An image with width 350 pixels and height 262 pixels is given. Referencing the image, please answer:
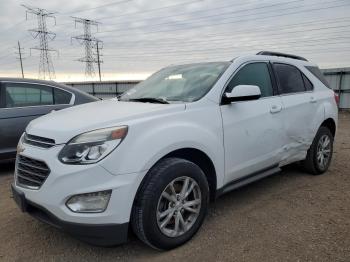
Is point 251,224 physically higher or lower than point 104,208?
lower

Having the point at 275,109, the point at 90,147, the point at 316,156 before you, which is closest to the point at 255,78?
the point at 275,109

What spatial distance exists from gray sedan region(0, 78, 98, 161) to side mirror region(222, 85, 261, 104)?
3.43 metres

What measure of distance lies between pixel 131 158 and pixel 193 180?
2.41 ft

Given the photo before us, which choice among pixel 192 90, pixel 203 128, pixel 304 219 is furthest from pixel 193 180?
pixel 304 219

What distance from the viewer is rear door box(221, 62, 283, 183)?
12.0 ft

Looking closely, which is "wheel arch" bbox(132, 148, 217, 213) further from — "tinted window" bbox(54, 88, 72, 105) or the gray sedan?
→ "tinted window" bbox(54, 88, 72, 105)

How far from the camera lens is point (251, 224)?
11.9ft

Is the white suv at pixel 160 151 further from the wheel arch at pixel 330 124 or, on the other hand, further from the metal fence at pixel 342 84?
the metal fence at pixel 342 84

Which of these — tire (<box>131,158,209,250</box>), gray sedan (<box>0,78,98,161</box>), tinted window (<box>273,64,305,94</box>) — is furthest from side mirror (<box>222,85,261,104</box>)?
gray sedan (<box>0,78,98,161</box>)

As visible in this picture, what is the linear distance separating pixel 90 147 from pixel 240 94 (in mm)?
1629

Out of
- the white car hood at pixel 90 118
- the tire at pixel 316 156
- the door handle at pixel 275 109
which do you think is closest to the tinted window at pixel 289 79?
the door handle at pixel 275 109

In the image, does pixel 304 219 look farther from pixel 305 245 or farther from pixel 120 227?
pixel 120 227

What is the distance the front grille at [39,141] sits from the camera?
289 cm

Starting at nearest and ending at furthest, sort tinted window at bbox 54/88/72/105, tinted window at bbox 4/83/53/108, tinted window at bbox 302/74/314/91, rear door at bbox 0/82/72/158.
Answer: tinted window at bbox 302/74/314/91
rear door at bbox 0/82/72/158
tinted window at bbox 4/83/53/108
tinted window at bbox 54/88/72/105
